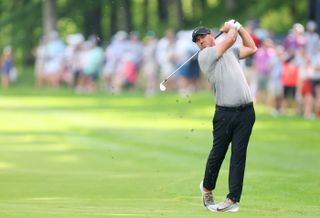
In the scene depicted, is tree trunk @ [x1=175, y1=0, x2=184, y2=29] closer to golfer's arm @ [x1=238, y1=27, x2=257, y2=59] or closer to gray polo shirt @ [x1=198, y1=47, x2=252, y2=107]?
golfer's arm @ [x1=238, y1=27, x2=257, y2=59]

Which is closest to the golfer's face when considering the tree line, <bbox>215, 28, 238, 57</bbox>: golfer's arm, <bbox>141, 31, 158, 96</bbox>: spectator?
<bbox>215, 28, 238, 57</bbox>: golfer's arm

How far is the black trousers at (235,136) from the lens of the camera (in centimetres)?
1375

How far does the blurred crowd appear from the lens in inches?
1342

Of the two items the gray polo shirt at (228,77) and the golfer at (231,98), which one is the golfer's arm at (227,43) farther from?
the gray polo shirt at (228,77)

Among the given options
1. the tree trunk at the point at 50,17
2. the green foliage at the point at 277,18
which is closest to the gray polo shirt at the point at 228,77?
the green foliage at the point at 277,18

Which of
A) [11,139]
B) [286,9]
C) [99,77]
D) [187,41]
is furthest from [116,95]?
[11,139]

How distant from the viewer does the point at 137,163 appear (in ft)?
69.4

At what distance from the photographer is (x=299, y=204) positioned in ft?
48.7

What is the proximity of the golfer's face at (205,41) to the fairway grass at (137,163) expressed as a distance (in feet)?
5.97

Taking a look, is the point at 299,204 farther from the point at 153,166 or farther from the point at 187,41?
the point at 187,41

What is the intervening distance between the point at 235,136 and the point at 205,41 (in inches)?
42.9

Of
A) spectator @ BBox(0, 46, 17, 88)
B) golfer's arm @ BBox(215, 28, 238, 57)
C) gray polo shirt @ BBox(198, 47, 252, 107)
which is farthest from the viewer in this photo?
spectator @ BBox(0, 46, 17, 88)

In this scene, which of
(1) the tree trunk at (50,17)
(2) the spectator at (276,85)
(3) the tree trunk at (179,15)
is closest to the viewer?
(2) the spectator at (276,85)

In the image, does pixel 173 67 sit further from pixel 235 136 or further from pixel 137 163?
pixel 235 136
